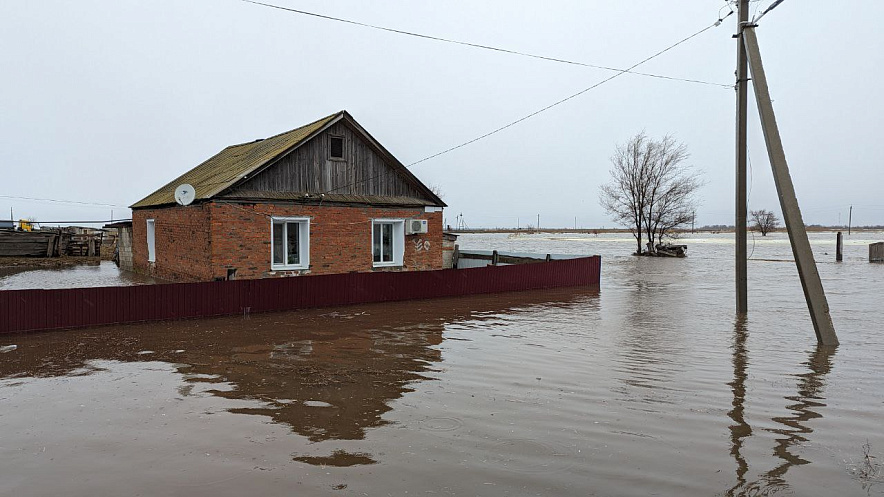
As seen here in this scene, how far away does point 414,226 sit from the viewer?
1986 cm

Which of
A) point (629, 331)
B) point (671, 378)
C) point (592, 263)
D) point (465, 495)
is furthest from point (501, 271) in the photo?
point (465, 495)

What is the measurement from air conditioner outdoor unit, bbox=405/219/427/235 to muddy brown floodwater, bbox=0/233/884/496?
336 inches

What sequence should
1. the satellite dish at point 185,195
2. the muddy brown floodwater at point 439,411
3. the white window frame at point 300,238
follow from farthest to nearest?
the white window frame at point 300,238
the satellite dish at point 185,195
the muddy brown floodwater at point 439,411

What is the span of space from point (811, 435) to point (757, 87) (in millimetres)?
7893

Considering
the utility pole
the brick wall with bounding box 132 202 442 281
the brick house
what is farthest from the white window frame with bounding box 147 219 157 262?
the utility pole

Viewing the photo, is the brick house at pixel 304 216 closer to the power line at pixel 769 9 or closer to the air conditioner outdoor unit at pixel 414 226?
the air conditioner outdoor unit at pixel 414 226

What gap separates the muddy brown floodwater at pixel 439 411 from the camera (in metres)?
4.17

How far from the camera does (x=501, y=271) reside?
18.1 m

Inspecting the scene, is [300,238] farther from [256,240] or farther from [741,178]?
[741,178]

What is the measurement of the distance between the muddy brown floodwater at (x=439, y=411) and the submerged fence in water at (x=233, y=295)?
57 cm

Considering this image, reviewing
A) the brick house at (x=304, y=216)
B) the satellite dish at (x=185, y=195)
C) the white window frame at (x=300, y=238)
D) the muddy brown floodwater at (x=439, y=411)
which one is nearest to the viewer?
A: the muddy brown floodwater at (x=439, y=411)

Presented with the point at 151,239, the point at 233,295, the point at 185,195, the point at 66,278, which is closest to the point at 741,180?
the point at 233,295

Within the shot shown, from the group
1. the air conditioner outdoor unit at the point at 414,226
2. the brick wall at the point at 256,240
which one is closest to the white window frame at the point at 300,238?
the brick wall at the point at 256,240

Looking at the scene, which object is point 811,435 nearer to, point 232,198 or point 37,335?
point 37,335
